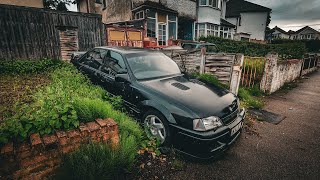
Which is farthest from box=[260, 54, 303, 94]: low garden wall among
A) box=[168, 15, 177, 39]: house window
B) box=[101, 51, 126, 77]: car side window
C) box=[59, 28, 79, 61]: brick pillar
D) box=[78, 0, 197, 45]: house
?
box=[168, 15, 177, 39]: house window

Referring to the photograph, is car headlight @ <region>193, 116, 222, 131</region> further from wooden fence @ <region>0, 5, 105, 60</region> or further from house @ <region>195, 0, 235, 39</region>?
house @ <region>195, 0, 235, 39</region>

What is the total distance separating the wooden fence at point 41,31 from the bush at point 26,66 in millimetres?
776

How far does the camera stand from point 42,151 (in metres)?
2.04

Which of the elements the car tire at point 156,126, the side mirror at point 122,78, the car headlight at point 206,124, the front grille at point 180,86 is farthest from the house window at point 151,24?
the car headlight at point 206,124

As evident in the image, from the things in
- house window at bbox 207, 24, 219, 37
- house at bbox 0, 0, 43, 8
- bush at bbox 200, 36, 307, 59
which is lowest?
bush at bbox 200, 36, 307, 59

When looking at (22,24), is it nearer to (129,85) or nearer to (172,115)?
(129,85)

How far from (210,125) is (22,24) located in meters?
10.7

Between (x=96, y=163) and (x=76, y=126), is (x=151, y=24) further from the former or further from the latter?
(x=96, y=163)

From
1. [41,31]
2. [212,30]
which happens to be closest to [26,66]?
[41,31]

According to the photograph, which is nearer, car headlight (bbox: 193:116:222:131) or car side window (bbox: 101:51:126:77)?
car headlight (bbox: 193:116:222:131)

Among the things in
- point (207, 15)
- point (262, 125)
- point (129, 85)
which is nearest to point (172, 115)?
point (129, 85)

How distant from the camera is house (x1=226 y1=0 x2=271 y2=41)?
31.2m

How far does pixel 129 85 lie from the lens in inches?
151

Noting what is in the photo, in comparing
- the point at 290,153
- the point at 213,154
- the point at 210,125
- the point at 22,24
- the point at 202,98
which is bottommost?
the point at 290,153
